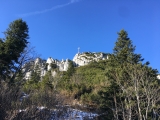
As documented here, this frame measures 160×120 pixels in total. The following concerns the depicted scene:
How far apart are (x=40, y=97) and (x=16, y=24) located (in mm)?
12284

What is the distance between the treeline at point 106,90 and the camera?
25.4ft

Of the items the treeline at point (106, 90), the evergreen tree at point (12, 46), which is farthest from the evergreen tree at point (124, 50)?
the evergreen tree at point (12, 46)

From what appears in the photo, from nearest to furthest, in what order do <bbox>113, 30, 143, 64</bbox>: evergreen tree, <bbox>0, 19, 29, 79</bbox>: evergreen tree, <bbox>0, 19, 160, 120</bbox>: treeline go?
<bbox>0, 19, 160, 120</bbox>: treeline < <bbox>113, 30, 143, 64</bbox>: evergreen tree < <bbox>0, 19, 29, 79</bbox>: evergreen tree

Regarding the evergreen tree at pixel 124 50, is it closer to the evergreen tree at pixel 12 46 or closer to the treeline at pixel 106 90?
the treeline at pixel 106 90

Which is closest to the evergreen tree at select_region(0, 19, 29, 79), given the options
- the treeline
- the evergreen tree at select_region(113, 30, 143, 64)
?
the treeline

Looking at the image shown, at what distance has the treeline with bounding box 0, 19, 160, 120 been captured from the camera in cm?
774

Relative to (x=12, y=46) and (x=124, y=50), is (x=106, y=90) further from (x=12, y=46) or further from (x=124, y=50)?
(x=12, y=46)

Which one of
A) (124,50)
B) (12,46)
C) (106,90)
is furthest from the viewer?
(12,46)

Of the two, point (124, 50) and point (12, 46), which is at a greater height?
point (12, 46)

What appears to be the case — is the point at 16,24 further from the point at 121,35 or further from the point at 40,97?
the point at 40,97

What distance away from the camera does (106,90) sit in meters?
11.2

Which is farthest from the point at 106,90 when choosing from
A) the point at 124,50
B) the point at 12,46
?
the point at 12,46

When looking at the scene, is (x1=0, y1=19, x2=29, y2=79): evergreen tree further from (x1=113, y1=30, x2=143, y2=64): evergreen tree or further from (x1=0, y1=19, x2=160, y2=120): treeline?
(x1=113, y1=30, x2=143, y2=64): evergreen tree

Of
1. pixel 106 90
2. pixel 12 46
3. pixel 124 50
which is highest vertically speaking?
pixel 12 46
